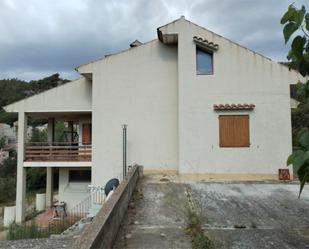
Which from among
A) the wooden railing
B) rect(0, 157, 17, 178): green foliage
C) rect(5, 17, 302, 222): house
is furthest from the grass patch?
rect(0, 157, 17, 178): green foliage

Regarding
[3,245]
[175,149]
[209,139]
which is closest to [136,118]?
[175,149]

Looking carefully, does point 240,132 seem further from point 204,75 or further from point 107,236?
point 107,236

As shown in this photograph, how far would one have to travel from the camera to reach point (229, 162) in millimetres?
13438

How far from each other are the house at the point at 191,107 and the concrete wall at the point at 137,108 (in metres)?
0.04

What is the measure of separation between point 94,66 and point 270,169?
8185 mm

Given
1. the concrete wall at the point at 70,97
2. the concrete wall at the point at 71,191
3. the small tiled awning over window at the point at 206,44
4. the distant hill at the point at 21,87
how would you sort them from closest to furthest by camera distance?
the small tiled awning over window at the point at 206,44, the concrete wall at the point at 70,97, the concrete wall at the point at 71,191, the distant hill at the point at 21,87

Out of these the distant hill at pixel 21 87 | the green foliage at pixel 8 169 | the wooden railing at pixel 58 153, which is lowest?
the green foliage at pixel 8 169

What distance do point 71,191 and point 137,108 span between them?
A: 7086 millimetres

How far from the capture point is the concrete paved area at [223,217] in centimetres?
550

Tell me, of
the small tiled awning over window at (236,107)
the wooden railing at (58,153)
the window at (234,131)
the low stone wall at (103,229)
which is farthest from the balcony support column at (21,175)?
the low stone wall at (103,229)

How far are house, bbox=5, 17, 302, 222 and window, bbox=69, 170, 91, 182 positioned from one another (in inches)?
190

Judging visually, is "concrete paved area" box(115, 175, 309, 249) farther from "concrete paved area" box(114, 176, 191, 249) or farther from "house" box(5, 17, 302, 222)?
"house" box(5, 17, 302, 222)

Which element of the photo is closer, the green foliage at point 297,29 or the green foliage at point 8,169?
the green foliage at point 297,29

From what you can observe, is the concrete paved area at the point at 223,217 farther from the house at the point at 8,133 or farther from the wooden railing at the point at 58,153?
the house at the point at 8,133
